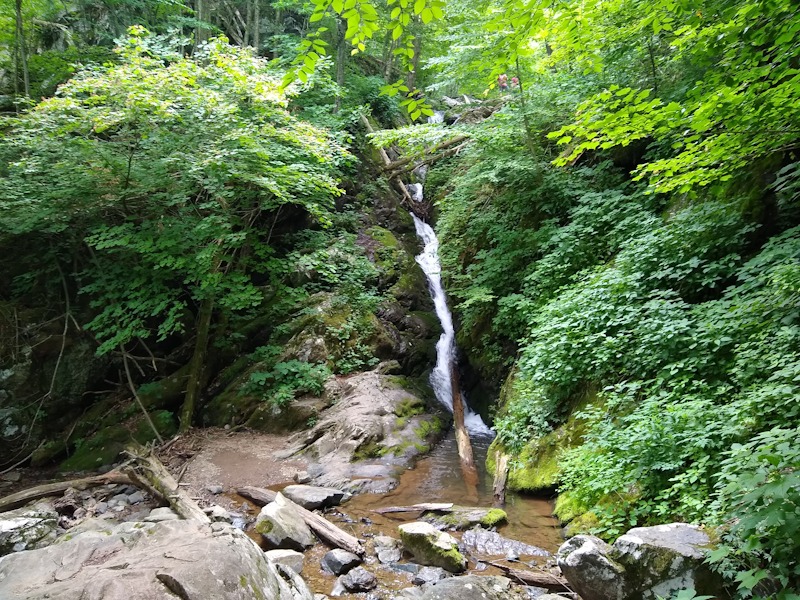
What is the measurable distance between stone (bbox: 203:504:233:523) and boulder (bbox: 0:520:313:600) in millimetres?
1630

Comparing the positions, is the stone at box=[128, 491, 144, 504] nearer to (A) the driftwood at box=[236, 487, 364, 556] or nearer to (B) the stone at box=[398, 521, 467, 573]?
(A) the driftwood at box=[236, 487, 364, 556]

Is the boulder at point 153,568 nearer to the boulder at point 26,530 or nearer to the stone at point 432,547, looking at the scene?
the stone at point 432,547

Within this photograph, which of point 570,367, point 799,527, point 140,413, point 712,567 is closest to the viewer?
point 799,527

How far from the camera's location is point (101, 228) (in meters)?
7.85

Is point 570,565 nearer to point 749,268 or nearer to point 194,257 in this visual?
point 749,268

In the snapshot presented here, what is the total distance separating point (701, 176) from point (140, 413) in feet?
34.7

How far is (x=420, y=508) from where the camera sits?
5.93 meters

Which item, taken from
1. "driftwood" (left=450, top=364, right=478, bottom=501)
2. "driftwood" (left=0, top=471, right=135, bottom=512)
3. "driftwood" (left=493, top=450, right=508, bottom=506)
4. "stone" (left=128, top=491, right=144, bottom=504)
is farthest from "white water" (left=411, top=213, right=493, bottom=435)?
"driftwood" (left=0, top=471, right=135, bottom=512)

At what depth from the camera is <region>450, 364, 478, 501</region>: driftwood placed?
6.79 metres

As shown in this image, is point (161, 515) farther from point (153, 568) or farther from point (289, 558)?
point (153, 568)

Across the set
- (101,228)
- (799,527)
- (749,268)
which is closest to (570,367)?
(749,268)

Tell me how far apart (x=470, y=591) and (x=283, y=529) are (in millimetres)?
2461

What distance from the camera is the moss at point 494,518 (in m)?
5.23

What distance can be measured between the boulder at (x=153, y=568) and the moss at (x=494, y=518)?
2.29 metres
